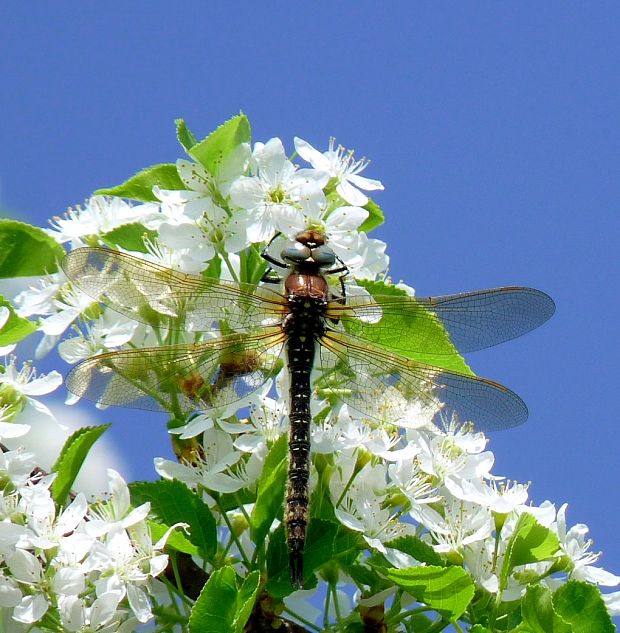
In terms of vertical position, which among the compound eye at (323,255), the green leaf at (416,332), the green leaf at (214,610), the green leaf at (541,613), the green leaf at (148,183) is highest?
the green leaf at (148,183)

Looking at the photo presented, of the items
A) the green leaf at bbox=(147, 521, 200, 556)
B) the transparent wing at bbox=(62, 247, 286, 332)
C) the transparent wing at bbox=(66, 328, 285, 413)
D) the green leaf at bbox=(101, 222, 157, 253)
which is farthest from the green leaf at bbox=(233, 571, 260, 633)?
the green leaf at bbox=(101, 222, 157, 253)

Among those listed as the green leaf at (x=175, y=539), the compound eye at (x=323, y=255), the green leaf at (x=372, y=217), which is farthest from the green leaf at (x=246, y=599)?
the green leaf at (x=372, y=217)

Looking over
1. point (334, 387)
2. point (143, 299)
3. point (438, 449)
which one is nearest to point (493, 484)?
point (438, 449)

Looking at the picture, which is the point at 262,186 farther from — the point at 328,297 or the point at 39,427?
the point at 39,427

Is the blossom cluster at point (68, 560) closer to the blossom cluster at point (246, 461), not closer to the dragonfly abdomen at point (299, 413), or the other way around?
the blossom cluster at point (246, 461)

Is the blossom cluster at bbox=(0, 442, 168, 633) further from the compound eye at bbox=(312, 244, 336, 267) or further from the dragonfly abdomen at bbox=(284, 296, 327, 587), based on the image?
the compound eye at bbox=(312, 244, 336, 267)

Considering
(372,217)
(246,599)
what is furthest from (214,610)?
(372,217)
